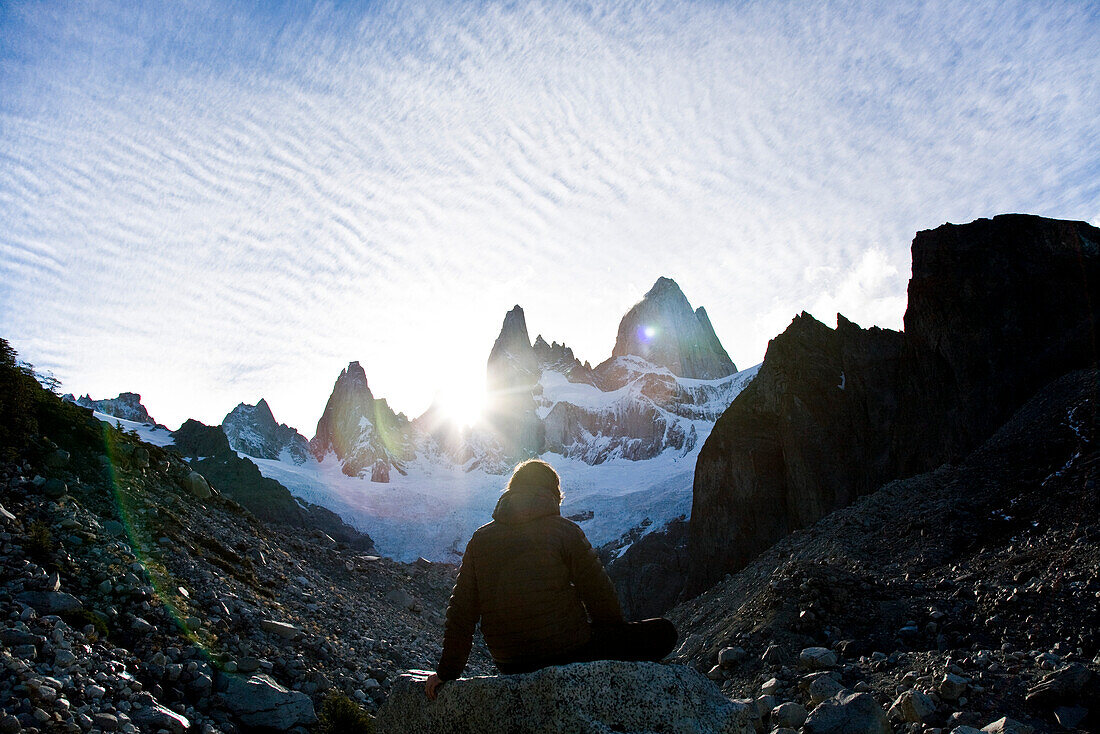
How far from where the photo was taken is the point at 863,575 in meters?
12.5

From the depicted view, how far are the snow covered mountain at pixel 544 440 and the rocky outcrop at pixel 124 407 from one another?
2527 centimetres

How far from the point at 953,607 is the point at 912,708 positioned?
16.9ft

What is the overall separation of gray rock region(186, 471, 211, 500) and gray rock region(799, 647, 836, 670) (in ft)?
50.9

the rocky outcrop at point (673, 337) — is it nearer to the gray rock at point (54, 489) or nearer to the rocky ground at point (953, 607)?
the rocky ground at point (953, 607)

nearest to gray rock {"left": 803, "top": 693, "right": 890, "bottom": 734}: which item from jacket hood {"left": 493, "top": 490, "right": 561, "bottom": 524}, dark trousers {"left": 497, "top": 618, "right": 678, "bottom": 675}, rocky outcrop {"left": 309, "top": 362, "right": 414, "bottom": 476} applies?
dark trousers {"left": 497, "top": 618, "right": 678, "bottom": 675}

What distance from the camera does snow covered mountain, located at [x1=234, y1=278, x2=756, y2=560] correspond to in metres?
87.1

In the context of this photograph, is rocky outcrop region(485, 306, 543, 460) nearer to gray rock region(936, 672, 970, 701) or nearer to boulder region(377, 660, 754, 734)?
gray rock region(936, 672, 970, 701)

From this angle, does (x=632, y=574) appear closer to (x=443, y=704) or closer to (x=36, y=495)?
(x=36, y=495)

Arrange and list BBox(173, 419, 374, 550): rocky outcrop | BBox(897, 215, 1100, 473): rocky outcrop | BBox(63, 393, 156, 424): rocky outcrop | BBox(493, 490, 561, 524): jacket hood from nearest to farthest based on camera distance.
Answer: BBox(493, 490, 561, 524): jacket hood, BBox(897, 215, 1100, 473): rocky outcrop, BBox(173, 419, 374, 550): rocky outcrop, BBox(63, 393, 156, 424): rocky outcrop

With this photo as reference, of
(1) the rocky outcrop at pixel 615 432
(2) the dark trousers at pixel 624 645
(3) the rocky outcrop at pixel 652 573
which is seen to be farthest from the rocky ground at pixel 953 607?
(1) the rocky outcrop at pixel 615 432

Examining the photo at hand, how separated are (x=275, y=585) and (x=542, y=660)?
11064 mm

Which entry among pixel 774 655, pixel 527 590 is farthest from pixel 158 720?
pixel 774 655

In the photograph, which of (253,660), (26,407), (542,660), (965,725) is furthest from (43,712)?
(26,407)

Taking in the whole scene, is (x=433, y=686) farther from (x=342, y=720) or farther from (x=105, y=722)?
(x=342, y=720)
